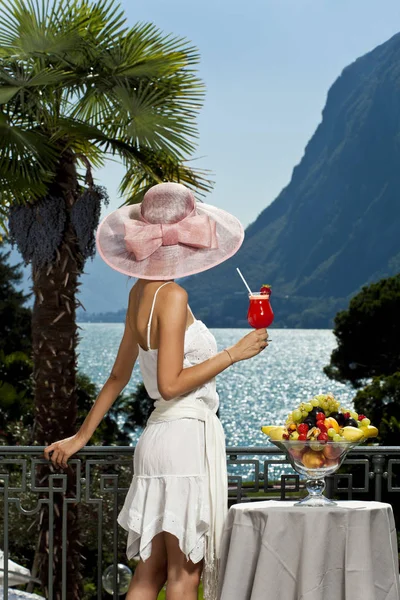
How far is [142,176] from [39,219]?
1.09 m

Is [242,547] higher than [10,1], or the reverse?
[10,1]

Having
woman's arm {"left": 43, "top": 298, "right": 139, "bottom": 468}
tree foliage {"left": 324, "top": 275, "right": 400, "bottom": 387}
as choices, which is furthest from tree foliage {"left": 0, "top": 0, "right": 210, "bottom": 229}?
tree foliage {"left": 324, "top": 275, "right": 400, "bottom": 387}

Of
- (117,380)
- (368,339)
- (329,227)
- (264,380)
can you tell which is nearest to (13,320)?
(368,339)

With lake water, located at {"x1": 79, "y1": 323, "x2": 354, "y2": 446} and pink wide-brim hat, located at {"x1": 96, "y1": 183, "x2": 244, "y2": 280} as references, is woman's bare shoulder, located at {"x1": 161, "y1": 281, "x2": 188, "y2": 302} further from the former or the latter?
lake water, located at {"x1": 79, "y1": 323, "x2": 354, "y2": 446}

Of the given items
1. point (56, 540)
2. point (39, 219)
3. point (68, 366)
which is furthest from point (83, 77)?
point (56, 540)

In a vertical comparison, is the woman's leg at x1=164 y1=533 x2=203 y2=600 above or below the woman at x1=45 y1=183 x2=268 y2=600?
below

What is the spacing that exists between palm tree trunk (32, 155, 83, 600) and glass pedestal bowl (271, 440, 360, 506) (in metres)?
6.09

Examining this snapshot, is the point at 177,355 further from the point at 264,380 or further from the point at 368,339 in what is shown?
the point at 264,380

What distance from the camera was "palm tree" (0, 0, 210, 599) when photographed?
8344mm

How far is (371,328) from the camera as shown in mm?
29781

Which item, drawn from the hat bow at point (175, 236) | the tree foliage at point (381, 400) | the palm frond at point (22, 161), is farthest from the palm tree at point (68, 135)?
the tree foliage at point (381, 400)

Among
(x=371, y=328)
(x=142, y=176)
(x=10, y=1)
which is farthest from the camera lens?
(x=371, y=328)

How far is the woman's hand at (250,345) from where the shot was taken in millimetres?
2971

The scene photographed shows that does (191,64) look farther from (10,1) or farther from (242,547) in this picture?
(242,547)
